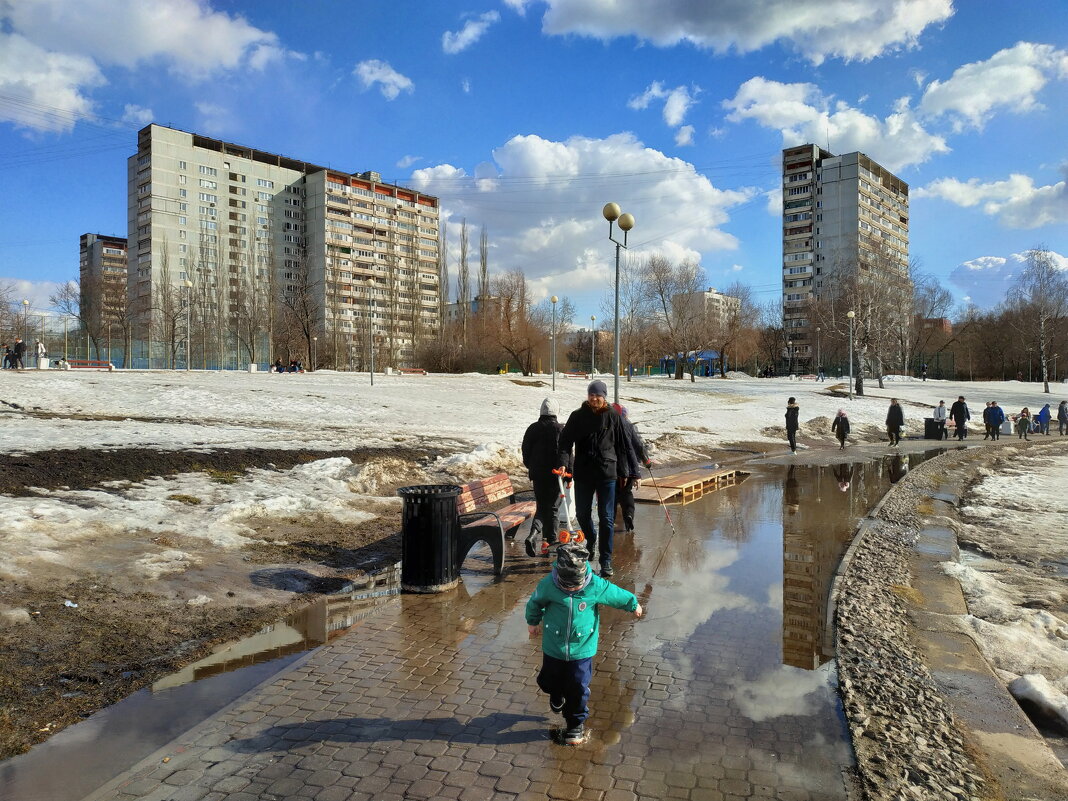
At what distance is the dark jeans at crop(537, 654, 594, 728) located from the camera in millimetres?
3516

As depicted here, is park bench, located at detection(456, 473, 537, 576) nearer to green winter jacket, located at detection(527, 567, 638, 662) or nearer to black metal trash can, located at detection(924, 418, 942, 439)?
green winter jacket, located at detection(527, 567, 638, 662)

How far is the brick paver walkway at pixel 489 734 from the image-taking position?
3115mm

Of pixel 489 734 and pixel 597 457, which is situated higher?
pixel 597 457

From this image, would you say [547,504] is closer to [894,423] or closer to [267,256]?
[894,423]

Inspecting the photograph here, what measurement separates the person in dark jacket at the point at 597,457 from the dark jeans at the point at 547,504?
831 millimetres

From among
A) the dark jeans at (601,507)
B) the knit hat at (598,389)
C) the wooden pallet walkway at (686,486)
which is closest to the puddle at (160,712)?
the dark jeans at (601,507)

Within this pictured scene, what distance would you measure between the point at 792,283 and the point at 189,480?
4590 inches

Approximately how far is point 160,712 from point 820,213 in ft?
396

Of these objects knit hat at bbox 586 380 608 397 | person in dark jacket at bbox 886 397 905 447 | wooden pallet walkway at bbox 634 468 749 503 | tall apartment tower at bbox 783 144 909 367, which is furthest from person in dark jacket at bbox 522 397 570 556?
tall apartment tower at bbox 783 144 909 367

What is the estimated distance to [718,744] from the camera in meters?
3.52

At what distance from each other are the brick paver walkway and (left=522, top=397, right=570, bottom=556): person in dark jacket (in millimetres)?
2528

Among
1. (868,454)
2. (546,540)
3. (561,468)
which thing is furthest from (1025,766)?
(868,454)

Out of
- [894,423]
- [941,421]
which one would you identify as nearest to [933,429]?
[941,421]

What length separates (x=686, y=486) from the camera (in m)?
12.0
